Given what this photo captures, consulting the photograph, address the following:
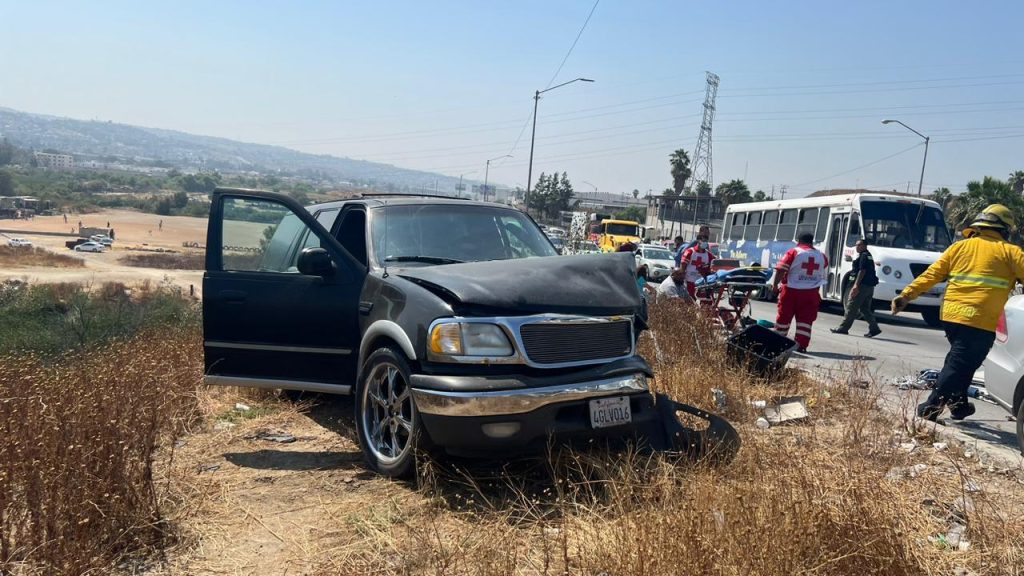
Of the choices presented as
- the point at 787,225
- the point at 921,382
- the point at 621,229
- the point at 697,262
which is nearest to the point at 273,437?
the point at 921,382

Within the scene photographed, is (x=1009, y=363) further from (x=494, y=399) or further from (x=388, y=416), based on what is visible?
(x=388, y=416)

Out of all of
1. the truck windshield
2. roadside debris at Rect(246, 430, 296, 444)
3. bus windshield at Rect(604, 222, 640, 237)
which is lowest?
roadside debris at Rect(246, 430, 296, 444)

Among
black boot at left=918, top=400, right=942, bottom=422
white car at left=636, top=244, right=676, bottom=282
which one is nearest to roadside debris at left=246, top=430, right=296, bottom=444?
black boot at left=918, top=400, right=942, bottom=422

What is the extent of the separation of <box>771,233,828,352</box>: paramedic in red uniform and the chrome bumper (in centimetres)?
618

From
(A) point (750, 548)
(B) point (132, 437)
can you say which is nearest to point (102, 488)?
(B) point (132, 437)

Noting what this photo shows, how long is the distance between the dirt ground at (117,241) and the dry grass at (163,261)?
148cm

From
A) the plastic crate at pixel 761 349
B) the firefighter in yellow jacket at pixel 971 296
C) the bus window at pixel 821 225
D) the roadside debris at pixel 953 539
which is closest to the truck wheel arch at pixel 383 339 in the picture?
the roadside debris at pixel 953 539

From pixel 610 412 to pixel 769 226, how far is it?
19.1 m

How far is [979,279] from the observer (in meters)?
5.75

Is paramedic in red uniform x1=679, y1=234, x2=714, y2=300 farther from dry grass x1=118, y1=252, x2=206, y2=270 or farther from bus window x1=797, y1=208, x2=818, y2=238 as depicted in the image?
dry grass x1=118, y1=252, x2=206, y2=270

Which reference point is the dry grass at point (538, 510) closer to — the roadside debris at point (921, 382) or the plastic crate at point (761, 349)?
the plastic crate at point (761, 349)

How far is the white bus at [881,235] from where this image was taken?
1566 cm

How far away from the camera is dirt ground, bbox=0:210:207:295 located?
5716cm

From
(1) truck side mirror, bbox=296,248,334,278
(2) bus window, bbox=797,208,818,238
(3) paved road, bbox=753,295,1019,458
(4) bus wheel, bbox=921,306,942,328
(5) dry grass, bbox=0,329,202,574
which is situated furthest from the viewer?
(2) bus window, bbox=797,208,818,238
